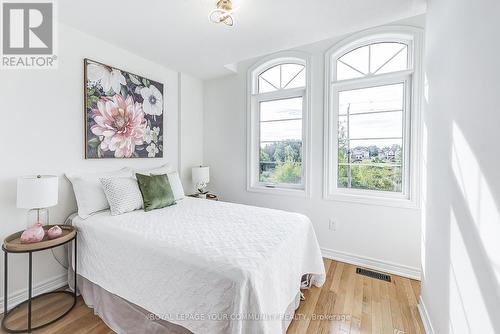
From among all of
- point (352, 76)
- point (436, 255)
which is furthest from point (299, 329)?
point (352, 76)

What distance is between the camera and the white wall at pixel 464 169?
78 centimetres

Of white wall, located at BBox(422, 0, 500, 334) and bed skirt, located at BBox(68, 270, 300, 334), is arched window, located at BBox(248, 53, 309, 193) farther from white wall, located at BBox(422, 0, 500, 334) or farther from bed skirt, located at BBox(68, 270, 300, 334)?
bed skirt, located at BBox(68, 270, 300, 334)

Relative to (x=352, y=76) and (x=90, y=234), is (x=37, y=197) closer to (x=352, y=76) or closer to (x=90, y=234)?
(x=90, y=234)

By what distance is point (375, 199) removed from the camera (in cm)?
247

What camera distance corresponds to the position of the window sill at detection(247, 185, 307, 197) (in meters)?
2.93

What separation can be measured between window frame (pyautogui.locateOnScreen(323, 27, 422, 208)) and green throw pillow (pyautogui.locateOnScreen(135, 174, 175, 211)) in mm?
1831

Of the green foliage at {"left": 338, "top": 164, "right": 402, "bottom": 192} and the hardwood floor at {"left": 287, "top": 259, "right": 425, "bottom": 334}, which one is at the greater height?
the green foliage at {"left": 338, "top": 164, "right": 402, "bottom": 192}

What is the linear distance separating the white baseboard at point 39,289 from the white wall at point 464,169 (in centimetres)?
296

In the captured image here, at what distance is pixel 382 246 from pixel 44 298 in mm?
3269

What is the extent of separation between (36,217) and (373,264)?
332cm

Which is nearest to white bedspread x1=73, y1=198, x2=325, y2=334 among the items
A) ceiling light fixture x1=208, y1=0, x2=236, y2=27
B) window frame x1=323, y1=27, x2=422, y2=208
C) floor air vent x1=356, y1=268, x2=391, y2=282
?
floor air vent x1=356, y1=268, x2=391, y2=282

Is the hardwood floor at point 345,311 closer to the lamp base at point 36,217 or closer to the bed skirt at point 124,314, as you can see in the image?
the bed skirt at point 124,314

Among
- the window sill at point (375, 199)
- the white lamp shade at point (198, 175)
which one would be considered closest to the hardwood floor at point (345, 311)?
the window sill at point (375, 199)

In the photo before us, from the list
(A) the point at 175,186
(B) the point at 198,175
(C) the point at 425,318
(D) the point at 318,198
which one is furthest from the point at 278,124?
(C) the point at 425,318
